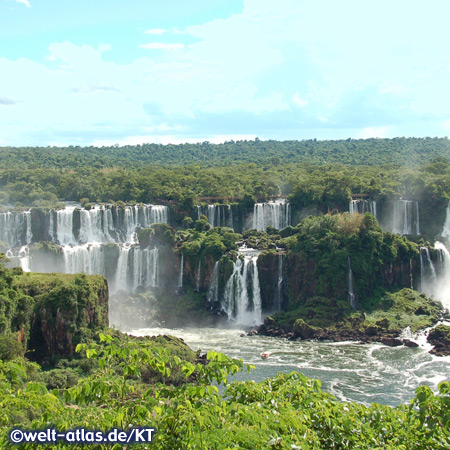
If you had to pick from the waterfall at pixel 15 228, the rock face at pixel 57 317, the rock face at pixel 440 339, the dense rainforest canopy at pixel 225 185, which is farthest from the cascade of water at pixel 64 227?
the rock face at pixel 440 339

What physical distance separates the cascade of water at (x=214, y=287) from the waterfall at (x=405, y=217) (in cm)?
1934

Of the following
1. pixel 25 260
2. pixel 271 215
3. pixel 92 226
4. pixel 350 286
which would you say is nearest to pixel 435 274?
pixel 350 286

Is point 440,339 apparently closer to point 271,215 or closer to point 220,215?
point 271,215

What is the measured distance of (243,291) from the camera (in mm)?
46844

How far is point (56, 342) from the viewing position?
3197 cm

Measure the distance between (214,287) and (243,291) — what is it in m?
2.63

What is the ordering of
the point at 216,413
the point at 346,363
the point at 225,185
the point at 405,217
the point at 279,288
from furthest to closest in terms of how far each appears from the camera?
1. the point at 225,185
2. the point at 405,217
3. the point at 279,288
4. the point at 346,363
5. the point at 216,413

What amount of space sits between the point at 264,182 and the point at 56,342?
3922cm

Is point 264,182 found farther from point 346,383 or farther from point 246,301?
point 346,383

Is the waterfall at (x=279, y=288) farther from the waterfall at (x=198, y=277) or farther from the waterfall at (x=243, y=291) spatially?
the waterfall at (x=198, y=277)

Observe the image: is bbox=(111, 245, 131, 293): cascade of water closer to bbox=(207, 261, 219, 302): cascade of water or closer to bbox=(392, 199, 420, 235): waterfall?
bbox=(207, 261, 219, 302): cascade of water

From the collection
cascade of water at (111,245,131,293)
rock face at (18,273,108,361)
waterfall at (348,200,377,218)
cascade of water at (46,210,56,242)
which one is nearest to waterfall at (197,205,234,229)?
waterfall at (348,200,377,218)

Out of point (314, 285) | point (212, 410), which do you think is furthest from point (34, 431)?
point (314, 285)

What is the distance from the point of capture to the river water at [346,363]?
98.5ft
